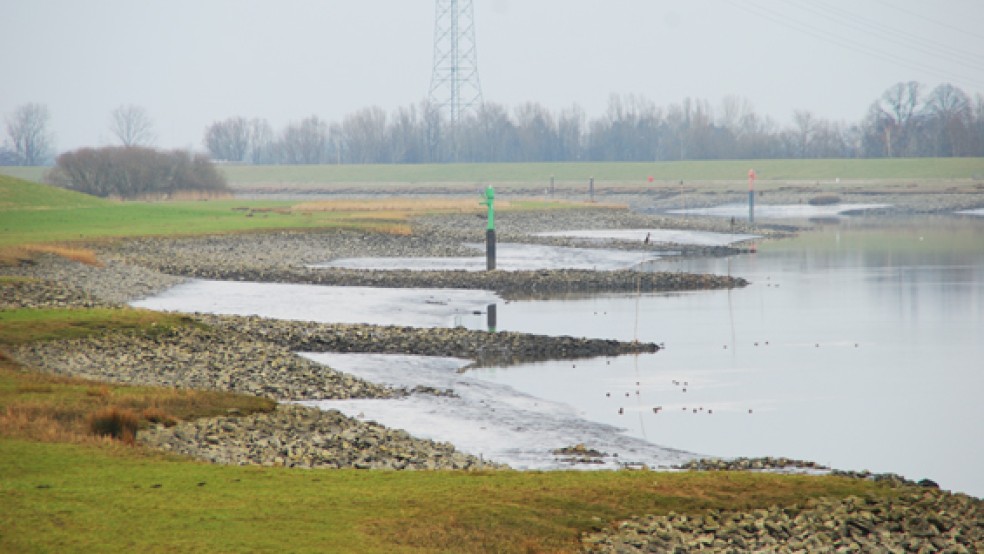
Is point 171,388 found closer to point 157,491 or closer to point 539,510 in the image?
point 157,491

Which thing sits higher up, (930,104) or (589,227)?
(930,104)

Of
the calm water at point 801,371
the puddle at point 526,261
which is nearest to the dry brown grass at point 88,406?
the calm water at point 801,371

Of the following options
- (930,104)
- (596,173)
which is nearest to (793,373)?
(596,173)

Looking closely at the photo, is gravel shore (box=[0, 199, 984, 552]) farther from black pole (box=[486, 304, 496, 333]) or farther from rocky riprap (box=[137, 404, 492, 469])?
black pole (box=[486, 304, 496, 333])

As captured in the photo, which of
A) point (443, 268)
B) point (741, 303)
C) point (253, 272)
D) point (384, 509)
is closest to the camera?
point (384, 509)

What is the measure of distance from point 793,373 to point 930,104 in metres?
172

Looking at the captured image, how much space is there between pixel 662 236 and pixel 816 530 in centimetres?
5651

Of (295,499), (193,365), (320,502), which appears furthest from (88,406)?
(193,365)

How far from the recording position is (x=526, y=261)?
51250 mm

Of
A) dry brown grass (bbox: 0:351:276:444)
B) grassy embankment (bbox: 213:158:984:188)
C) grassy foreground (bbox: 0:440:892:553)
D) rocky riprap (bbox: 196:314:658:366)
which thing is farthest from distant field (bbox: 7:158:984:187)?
grassy foreground (bbox: 0:440:892:553)

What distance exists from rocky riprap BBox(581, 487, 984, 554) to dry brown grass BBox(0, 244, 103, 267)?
29.4 meters

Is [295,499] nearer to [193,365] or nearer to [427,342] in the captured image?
Result: [193,365]

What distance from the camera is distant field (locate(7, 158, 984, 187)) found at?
13062cm

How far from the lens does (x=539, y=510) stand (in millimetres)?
11789
